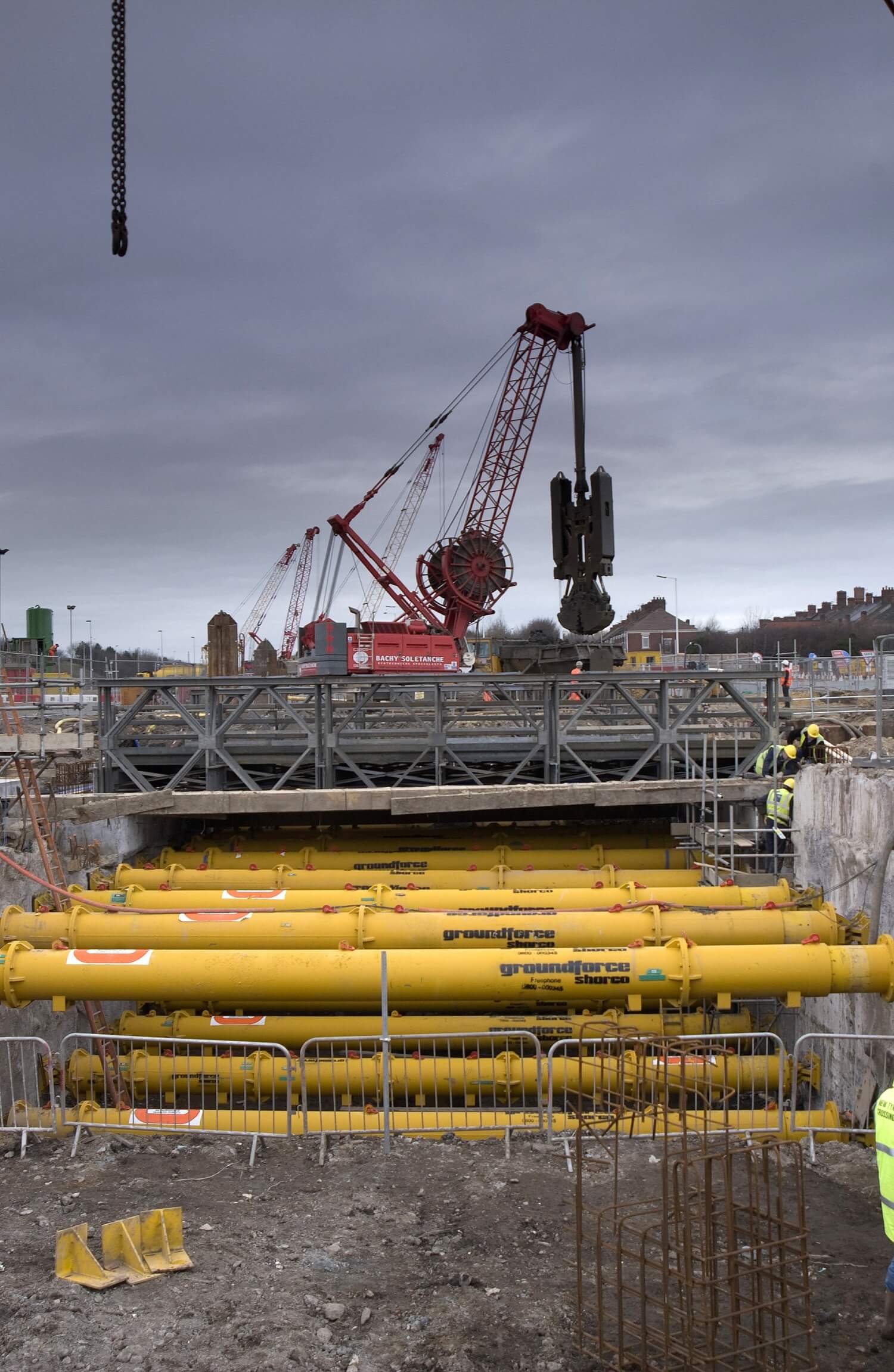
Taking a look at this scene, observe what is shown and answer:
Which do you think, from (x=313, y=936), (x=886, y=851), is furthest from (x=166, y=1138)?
(x=886, y=851)

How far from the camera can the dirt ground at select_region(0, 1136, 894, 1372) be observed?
4.85 metres

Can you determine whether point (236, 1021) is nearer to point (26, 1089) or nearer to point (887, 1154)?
point (26, 1089)

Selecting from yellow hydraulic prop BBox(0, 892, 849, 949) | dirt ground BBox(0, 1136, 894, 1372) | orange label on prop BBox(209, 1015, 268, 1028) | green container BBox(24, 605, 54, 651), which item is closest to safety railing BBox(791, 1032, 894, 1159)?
yellow hydraulic prop BBox(0, 892, 849, 949)

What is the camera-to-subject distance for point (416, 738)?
16.6 metres

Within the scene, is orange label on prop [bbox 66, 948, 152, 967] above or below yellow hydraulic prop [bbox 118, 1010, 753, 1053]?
above

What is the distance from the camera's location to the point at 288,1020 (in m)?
10.9

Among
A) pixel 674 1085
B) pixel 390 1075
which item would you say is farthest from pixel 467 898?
pixel 674 1085

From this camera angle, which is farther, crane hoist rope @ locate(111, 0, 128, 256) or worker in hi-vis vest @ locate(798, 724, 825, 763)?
worker in hi-vis vest @ locate(798, 724, 825, 763)

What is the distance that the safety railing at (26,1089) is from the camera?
7.62 meters

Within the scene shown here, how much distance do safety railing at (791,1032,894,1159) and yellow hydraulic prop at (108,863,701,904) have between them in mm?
3109

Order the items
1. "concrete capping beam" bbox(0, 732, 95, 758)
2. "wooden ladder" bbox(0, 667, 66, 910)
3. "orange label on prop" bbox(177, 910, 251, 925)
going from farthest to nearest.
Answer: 1. "concrete capping beam" bbox(0, 732, 95, 758)
2. "wooden ladder" bbox(0, 667, 66, 910)
3. "orange label on prop" bbox(177, 910, 251, 925)

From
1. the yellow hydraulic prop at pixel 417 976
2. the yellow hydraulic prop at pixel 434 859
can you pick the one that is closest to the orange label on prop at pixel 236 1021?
the yellow hydraulic prop at pixel 417 976

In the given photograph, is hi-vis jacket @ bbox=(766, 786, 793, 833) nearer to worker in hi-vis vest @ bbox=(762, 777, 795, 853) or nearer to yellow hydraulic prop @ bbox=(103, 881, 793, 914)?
worker in hi-vis vest @ bbox=(762, 777, 795, 853)

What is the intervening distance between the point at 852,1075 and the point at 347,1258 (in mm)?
6358
